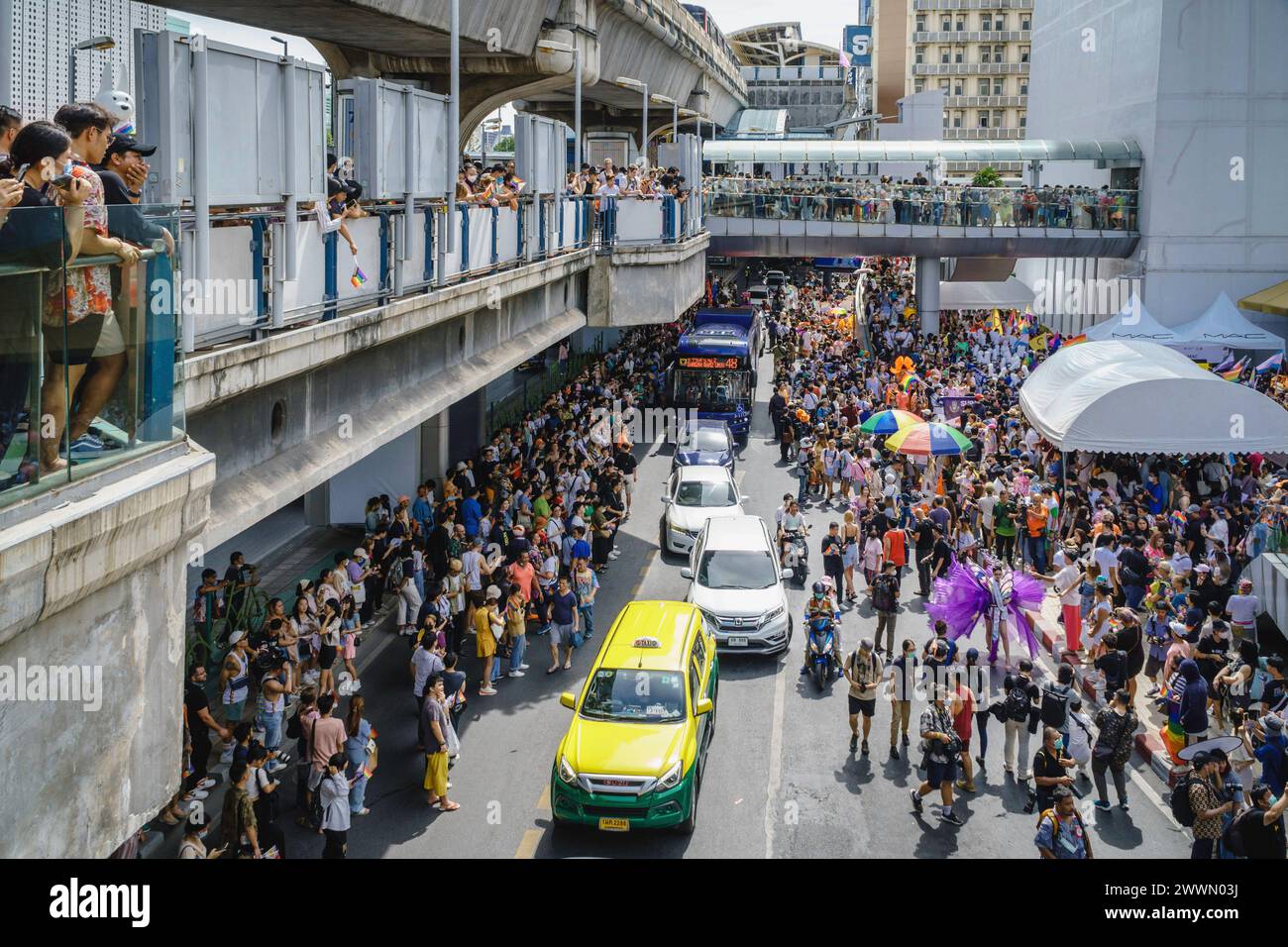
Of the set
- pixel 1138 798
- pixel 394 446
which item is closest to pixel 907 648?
pixel 1138 798

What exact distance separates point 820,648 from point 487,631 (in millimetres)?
4444

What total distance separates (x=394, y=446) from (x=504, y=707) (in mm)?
9048

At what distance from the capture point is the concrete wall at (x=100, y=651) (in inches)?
214

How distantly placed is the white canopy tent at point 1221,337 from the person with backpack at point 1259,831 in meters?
27.2

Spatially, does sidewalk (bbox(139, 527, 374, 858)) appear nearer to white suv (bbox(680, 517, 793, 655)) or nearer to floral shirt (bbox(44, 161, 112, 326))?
white suv (bbox(680, 517, 793, 655))

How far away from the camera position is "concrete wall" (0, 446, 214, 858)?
5.43 metres

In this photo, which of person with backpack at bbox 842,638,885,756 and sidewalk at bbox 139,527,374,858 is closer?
sidewalk at bbox 139,527,374,858

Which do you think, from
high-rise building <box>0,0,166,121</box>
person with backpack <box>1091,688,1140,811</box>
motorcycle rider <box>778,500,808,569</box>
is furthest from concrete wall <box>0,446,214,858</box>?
motorcycle rider <box>778,500,808,569</box>

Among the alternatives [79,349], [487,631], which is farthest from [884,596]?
[79,349]

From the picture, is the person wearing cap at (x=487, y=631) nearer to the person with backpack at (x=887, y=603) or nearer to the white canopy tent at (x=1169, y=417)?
the person with backpack at (x=887, y=603)

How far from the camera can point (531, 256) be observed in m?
20.5

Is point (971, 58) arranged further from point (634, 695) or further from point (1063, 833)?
point (1063, 833)

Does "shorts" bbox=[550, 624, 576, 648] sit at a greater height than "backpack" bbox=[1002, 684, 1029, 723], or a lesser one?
lesser

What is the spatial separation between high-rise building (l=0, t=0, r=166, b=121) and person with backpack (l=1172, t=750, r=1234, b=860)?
404 inches
